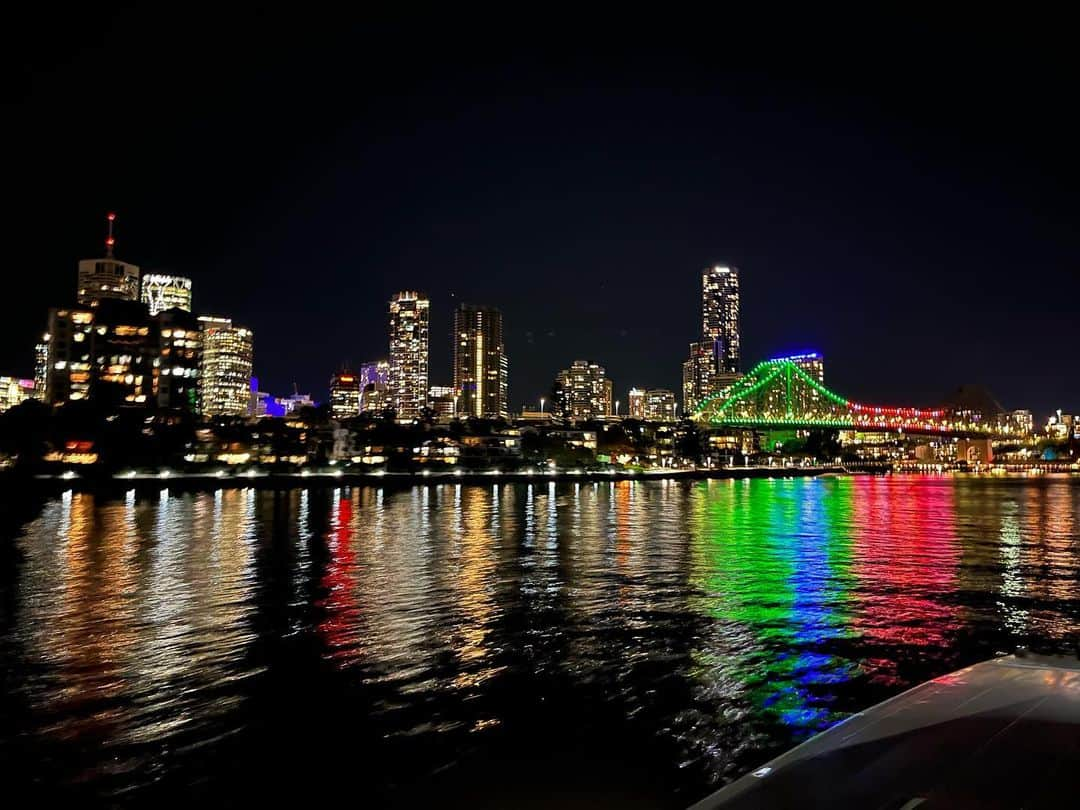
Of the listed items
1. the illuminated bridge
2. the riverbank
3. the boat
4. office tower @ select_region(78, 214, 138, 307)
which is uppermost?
office tower @ select_region(78, 214, 138, 307)

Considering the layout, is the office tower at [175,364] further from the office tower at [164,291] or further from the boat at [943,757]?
the boat at [943,757]

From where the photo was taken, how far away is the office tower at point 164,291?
189 metres

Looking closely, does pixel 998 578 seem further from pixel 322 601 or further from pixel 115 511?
pixel 115 511

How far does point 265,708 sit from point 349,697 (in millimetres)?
1019

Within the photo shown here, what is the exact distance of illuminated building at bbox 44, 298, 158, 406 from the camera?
106625 mm

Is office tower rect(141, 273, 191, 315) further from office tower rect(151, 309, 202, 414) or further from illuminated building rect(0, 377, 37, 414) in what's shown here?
office tower rect(151, 309, 202, 414)

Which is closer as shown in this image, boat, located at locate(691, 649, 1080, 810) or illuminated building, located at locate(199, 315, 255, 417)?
boat, located at locate(691, 649, 1080, 810)

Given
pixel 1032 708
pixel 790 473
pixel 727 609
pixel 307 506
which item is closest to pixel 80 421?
pixel 307 506

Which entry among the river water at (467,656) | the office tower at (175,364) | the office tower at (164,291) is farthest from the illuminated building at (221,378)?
the river water at (467,656)

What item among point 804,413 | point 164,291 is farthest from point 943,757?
point 164,291

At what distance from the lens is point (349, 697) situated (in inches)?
411

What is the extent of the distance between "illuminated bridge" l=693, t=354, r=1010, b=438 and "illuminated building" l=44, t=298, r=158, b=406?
4420 inches

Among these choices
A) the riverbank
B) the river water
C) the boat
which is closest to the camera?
the boat

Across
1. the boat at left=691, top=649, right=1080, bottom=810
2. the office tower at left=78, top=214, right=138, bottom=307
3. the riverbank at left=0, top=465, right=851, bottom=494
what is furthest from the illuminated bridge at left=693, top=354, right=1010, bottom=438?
the boat at left=691, top=649, right=1080, bottom=810
